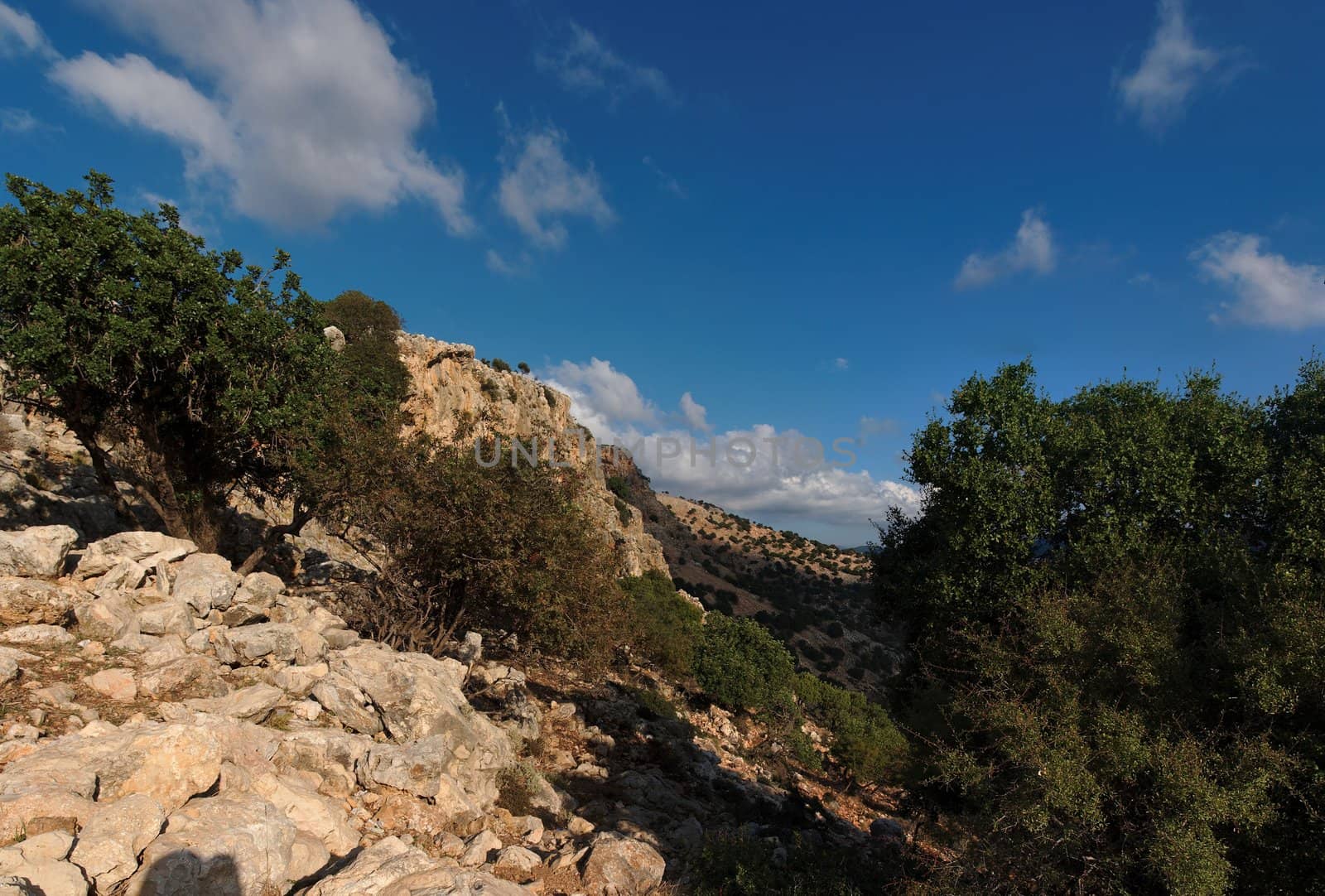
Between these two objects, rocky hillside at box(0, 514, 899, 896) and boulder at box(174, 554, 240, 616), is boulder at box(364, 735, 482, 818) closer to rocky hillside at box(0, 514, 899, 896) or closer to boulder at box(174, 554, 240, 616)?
rocky hillside at box(0, 514, 899, 896)

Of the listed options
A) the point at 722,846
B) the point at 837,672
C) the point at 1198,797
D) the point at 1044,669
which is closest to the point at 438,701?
the point at 722,846

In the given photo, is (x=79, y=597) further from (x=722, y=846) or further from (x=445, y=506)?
(x=722, y=846)

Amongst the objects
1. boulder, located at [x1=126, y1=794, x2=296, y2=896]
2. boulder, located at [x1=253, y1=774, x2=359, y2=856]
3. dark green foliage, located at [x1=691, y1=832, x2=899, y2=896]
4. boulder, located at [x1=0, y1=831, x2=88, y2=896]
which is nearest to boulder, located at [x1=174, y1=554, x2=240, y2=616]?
boulder, located at [x1=253, y1=774, x2=359, y2=856]

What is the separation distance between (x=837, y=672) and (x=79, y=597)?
59.8m

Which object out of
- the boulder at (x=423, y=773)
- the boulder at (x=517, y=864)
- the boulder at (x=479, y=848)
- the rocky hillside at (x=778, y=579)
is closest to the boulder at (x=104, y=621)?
the boulder at (x=423, y=773)

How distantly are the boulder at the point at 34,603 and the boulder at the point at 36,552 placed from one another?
37cm

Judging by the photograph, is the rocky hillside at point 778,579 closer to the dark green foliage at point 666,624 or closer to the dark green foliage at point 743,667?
the dark green foliage at point 666,624

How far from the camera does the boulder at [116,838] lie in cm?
542

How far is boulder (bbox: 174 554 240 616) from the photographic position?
37.1ft

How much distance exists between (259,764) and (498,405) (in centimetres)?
4224

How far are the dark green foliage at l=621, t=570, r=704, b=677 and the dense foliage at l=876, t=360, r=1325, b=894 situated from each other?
15.8 m

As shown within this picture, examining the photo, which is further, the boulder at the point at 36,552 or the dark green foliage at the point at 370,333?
the dark green foliage at the point at 370,333

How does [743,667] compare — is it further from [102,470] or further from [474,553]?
[102,470]

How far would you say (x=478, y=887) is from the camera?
23.0 feet
